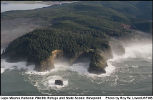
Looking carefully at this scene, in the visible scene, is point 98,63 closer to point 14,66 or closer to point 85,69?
point 85,69

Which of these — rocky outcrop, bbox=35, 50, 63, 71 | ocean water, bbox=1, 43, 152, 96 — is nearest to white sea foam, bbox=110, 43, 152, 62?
ocean water, bbox=1, 43, 152, 96

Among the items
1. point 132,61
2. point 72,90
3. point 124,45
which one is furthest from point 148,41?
point 72,90

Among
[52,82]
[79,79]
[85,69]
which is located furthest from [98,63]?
[52,82]

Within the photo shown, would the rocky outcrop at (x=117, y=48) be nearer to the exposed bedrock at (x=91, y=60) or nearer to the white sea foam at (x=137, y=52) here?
the white sea foam at (x=137, y=52)

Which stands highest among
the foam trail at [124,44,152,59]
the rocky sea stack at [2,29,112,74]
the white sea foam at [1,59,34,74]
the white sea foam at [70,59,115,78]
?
the rocky sea stack at [2,29,112,74]

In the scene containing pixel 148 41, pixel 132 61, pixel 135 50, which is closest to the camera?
pixel 132 61

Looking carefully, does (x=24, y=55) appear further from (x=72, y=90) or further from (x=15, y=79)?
(x=72, y=90)

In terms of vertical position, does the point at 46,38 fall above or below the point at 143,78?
above

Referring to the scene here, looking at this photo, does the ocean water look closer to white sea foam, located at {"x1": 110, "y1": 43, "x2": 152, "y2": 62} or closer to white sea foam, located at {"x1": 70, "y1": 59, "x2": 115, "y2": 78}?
white sea foam, located at {"x1": 70, "y1": 59, "x2": 115, "y2": 78}
